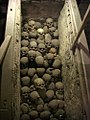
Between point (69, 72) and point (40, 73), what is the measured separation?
1.83 feet

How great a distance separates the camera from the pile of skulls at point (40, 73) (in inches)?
136

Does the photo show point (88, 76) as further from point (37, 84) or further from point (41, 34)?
point (41, 34)

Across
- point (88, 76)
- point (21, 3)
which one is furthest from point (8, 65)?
point (21, 3)

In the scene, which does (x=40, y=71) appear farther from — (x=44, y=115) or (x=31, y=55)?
(x=44, y=115)

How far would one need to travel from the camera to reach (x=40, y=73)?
371cm

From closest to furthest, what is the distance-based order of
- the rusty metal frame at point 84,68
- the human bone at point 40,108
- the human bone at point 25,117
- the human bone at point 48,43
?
the rusty metal frame at point 84,68, the human bone at point 25,117, the human bone at point 40,108, the human bone at point 48,43

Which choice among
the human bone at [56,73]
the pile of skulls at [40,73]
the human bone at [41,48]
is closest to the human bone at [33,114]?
the pile of skulls at [40,73]

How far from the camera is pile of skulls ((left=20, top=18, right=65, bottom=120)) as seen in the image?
346cm

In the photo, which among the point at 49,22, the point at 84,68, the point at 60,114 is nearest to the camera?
the point at 84,68

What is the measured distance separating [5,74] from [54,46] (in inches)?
65.0

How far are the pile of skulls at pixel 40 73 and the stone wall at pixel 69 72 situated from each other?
13 cm

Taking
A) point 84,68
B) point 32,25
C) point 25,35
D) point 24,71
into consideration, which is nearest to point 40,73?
point 24,71

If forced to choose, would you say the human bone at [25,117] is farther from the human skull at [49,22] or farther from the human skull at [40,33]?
the human skull at [49,22]

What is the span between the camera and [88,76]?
2588 mm
